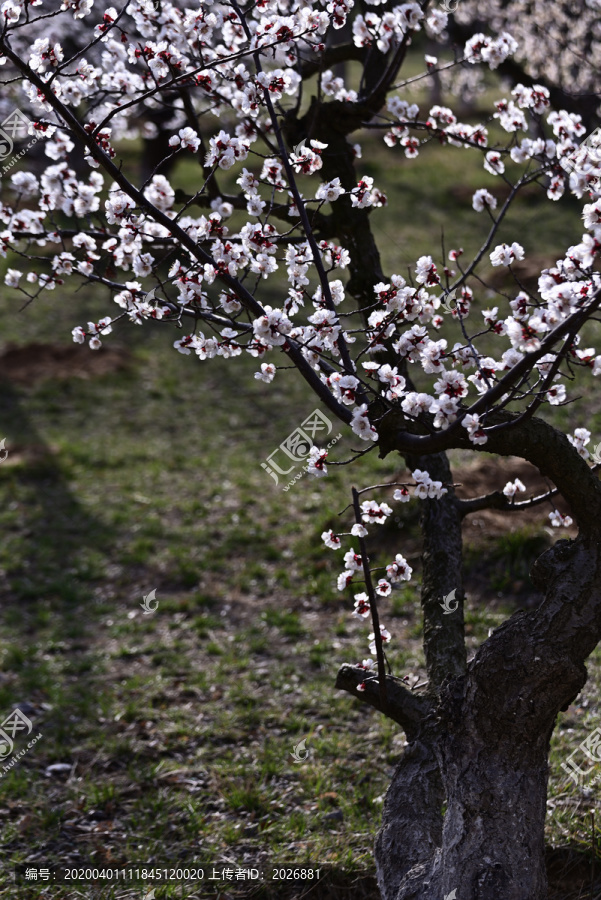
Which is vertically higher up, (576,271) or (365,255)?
(365,255)

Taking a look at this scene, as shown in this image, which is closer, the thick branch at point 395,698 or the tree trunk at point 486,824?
the tree trunk at point 486,824

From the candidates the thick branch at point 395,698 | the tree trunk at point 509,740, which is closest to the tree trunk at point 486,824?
the tree trunk at point 509,740

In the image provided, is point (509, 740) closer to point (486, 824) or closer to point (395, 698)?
point (486, 824)

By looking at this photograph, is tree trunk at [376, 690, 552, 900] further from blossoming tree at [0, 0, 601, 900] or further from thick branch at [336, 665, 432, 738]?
thick branch at [336, 665, 432, 738]

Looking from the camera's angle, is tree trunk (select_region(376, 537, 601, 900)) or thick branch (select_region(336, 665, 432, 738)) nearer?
tree trunk (select_region(376, 537, 601, 900))

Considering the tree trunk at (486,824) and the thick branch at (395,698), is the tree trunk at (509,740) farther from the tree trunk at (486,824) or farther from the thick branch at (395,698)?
the thick branch at (395,698)

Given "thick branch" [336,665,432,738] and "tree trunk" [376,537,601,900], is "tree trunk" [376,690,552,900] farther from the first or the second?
"thick branch" [336,665,432,738]

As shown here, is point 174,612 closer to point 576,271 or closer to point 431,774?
point 431,774

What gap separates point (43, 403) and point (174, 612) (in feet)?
16.6

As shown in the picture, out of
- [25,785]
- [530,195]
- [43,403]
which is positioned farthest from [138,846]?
[530,195]

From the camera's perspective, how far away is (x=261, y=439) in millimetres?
8844

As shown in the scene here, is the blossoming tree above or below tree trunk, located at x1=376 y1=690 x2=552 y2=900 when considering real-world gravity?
above

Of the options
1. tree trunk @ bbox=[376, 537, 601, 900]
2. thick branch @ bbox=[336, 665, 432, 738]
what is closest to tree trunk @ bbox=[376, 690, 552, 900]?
tree trunk @ bbox=[376, 537, 601, 900]

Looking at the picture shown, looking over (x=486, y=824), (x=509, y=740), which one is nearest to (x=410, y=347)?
(x=509, y=740)
